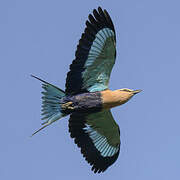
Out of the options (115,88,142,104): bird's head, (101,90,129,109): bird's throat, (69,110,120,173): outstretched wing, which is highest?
(115,88,142,104): bird's head

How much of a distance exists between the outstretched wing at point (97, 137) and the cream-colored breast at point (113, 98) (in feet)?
1.77

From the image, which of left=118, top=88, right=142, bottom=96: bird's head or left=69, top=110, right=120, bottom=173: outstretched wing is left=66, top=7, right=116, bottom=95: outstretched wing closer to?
left=118, top=88, right=142, bottom=96: bird's head

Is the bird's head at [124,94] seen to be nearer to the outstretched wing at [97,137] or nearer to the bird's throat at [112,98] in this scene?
the bird's throat at [112,98]

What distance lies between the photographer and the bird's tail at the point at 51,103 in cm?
1173

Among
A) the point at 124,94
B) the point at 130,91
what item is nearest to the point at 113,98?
the point at 124,94

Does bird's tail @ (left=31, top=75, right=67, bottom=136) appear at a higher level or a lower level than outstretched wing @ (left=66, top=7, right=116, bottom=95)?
lower

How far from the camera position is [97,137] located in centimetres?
1267

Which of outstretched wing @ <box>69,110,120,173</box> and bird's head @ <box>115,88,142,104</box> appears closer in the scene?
bird's head @ <box>115,88,142,104</box>

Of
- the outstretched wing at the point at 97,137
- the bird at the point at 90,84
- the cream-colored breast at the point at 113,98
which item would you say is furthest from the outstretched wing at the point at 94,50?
the outstretched wing at the point at 97,137

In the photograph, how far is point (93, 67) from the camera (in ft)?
38.4

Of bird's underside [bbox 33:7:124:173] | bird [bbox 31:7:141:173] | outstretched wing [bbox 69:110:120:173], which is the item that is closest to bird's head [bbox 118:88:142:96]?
bird [bbox 31:7:141:173]

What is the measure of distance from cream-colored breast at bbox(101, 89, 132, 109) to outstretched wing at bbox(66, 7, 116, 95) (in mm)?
480

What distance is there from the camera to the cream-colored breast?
11.7m

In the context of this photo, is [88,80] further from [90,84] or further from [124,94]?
[124,94]
